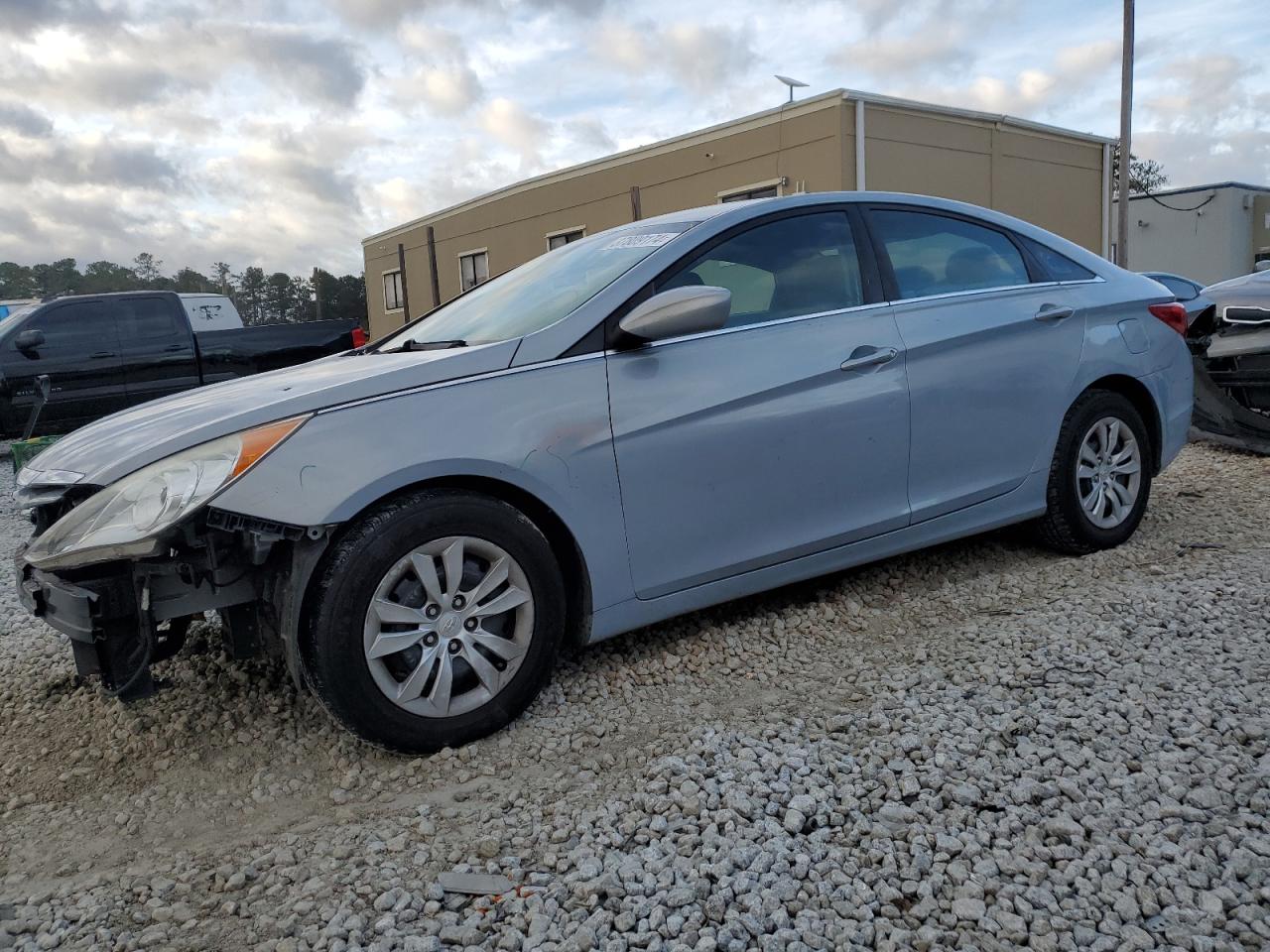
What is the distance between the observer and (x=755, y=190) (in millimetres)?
15672

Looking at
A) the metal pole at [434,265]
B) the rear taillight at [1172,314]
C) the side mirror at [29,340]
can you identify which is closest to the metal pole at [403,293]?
the metal pole at [434,265]

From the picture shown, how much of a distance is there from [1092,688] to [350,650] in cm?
218

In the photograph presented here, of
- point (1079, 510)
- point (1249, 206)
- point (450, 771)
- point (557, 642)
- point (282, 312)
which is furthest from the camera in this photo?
point (282, 312)

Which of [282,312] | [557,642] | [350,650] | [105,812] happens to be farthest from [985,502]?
[282,312]

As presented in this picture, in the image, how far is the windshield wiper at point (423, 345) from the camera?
3.28 meters

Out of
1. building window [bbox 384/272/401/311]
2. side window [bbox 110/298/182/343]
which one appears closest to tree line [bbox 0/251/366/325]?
building window [bbox 384/272/401/311]

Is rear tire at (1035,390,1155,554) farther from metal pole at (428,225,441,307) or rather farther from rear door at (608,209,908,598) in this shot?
metal pole at (428,225,441,307)

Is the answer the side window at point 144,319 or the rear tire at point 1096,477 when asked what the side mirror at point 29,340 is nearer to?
the side window at point 144,319

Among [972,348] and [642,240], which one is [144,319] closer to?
[642,240]

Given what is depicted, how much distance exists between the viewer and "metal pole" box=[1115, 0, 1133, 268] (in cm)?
1587

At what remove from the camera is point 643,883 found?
206 cm

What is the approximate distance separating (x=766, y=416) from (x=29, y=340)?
32.2ft

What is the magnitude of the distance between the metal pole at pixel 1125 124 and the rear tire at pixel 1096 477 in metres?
13.3

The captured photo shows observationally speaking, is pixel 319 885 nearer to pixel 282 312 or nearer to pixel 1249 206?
pixel 1249 206
